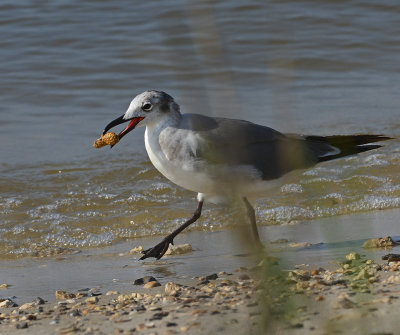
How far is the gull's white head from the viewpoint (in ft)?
17.3

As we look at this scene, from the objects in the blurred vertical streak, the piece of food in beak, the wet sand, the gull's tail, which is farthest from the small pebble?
the blurred vertical streak

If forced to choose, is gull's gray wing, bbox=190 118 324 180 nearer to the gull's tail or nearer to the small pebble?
the gull's tail

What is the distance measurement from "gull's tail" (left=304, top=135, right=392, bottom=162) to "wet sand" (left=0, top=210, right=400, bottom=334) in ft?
1.70

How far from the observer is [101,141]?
5.79 m

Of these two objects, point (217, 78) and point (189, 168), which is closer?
point (217, 78)

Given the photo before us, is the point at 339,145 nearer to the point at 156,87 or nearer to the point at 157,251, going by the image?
the point at 157,251

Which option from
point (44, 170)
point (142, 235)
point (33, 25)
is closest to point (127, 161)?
point (44, 170)

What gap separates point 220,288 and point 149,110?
1.66 meters

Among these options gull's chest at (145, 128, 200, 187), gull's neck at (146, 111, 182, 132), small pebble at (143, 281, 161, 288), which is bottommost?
small pebble at (143, 281, 161, 288)

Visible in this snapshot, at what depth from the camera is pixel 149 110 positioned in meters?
5.29

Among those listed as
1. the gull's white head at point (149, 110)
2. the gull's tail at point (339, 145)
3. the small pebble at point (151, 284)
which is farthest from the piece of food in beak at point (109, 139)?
the small pebble at point (151, 284)

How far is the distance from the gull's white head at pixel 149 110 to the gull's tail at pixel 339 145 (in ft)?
3.29

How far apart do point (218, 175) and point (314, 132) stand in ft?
13.0

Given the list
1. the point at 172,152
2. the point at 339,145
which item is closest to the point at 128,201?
the point at 172,152
